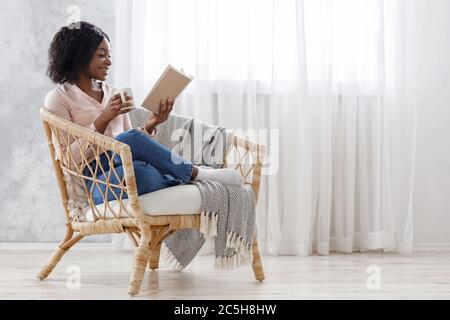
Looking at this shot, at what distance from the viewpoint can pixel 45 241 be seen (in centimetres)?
378

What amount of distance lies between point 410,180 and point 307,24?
1.00 m

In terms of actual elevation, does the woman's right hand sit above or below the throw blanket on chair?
above

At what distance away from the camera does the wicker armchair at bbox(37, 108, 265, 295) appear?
2234mm

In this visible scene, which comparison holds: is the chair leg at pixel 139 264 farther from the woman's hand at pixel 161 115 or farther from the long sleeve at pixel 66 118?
the woman's hand at pixel 161 115

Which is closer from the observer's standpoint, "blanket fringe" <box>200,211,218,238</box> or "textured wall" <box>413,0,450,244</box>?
"blanket fringe" <box>200,211,218,238</box>

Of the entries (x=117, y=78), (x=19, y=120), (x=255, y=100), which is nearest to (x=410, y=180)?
(x=255, y=100)

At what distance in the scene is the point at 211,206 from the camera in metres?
2.35

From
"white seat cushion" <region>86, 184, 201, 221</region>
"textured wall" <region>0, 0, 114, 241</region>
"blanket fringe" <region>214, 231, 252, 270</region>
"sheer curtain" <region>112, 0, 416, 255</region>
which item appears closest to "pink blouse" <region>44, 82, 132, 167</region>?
"white seat cushion" <region>86, 184, 201, 221</region>

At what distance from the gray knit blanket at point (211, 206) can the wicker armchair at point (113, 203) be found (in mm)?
66

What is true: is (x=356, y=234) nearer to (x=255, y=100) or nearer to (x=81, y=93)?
(x=255, y=100)

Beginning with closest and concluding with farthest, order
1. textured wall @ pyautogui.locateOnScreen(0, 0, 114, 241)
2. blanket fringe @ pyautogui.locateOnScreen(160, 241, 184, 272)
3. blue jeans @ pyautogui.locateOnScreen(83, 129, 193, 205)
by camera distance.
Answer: blue jeans @ pyautogui.locateOnScreen(83, 129, 193, 205) → blanket fringe @ pyautogui.locateOnScreen(160, 241, 184, 272) → textured wall @ pyautogui.locateOnScreen(0, 0, 114, 241)

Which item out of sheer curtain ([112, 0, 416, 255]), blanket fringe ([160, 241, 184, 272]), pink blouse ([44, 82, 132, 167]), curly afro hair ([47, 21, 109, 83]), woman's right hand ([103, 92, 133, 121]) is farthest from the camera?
sheer curtain ([112, 0, 416, 255])

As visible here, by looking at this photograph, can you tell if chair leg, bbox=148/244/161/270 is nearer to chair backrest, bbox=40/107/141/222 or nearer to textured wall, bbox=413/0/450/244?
chair backrest, bbox=40/107/141/222

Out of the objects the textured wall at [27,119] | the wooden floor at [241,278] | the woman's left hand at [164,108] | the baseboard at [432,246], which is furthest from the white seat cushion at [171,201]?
the baseboard at [432,246]
